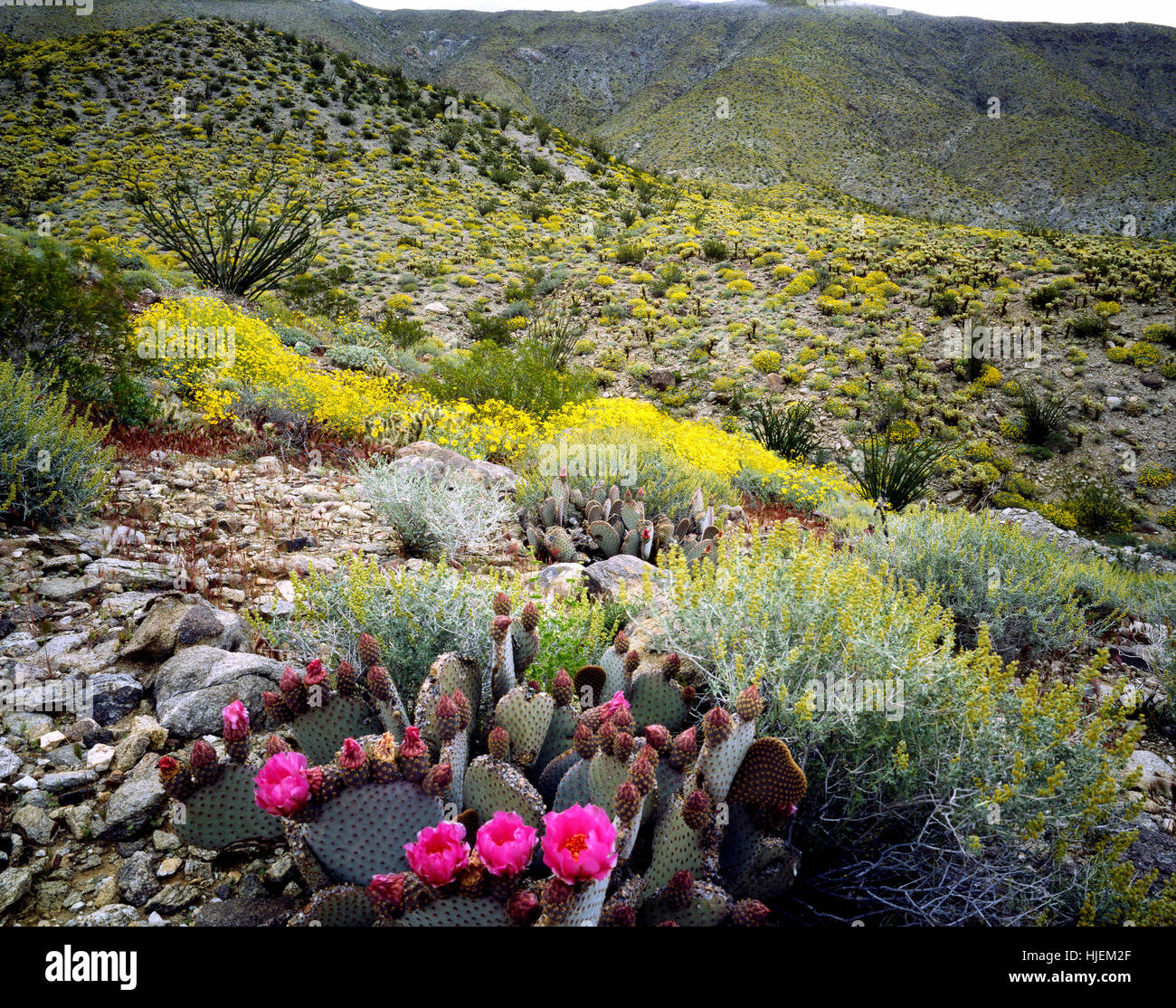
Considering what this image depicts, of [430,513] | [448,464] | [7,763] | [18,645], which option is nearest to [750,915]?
[7,763]

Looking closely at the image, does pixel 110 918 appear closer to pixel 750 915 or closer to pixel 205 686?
pixel 205 686

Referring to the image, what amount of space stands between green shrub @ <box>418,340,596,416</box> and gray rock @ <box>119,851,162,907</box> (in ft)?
24.8

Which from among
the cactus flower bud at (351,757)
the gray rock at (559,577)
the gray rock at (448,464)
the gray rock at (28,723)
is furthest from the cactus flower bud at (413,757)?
the gray rock at (448,464)

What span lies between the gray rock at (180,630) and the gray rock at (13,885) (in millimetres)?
1135

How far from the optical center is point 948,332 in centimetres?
1519

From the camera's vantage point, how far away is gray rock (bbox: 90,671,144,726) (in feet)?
8.23

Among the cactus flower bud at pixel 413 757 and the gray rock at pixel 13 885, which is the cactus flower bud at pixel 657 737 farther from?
the gray rock at pixel 13 885

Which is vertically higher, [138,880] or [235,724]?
[235,724]

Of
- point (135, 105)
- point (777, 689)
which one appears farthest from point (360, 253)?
point (777, 689)

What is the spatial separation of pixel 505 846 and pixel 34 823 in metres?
1.84

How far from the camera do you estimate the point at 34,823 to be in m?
1.98

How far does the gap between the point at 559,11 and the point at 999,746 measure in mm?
118470

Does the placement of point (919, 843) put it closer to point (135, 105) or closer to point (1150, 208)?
point (135, 105)

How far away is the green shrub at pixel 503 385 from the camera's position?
30.3ft
